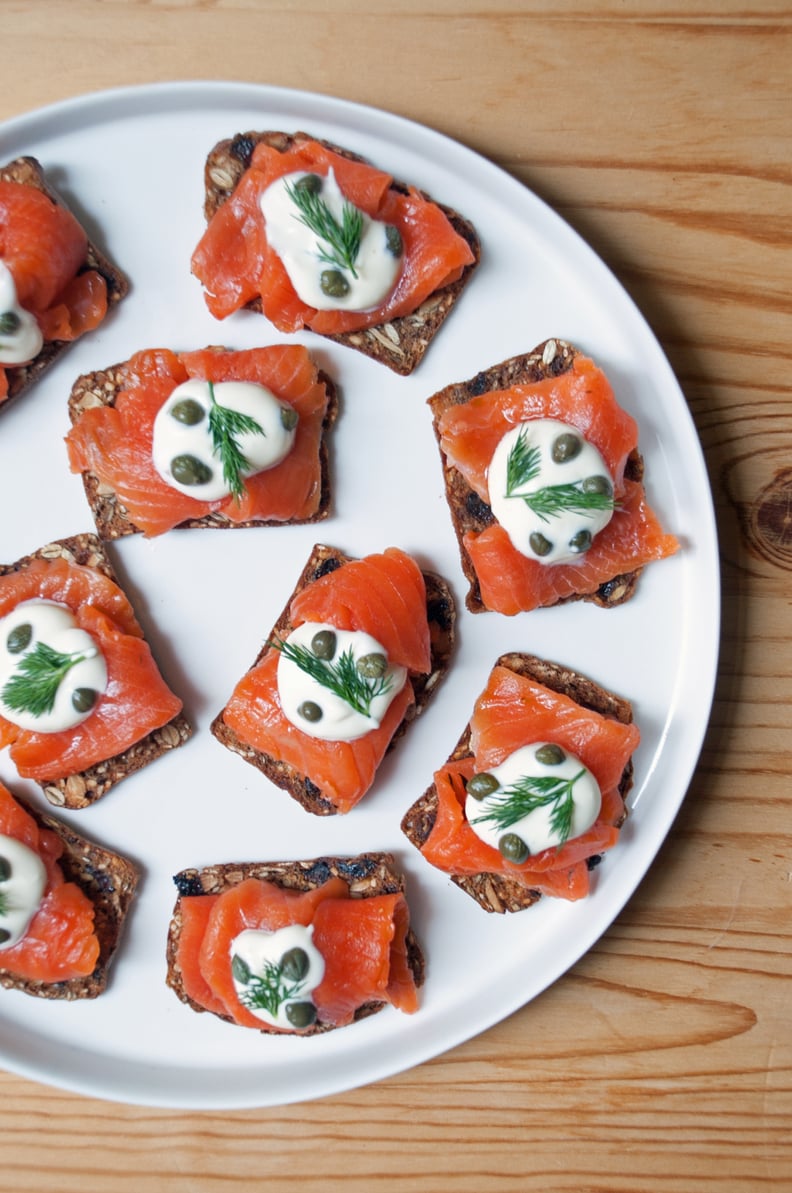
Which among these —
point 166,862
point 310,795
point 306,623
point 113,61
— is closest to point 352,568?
point 306,623

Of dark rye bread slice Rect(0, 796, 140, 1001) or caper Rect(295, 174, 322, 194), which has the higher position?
caper Rect(295, 174, 322, 194)

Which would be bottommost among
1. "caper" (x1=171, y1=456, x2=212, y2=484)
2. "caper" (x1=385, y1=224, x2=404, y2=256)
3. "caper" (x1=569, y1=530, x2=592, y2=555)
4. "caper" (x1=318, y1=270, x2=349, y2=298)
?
"caper" (x1=171, y1=456, x2=212, y2=484)

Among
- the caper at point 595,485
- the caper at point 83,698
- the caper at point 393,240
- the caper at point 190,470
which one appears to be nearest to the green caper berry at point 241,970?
the caper at point 83,698

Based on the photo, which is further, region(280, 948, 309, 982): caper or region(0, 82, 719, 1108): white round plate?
region(0, 82, 719, 1108): white round plate

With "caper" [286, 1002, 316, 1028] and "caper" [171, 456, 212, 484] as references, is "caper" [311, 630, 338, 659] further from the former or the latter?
"caper" [286, 1002, 316, 1028]

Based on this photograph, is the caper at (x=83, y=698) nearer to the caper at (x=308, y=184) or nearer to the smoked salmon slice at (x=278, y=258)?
the smoked salmon slice at (x=278, y=258)

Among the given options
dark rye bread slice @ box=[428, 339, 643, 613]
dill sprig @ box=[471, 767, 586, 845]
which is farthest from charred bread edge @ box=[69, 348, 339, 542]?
dill sprig @ box=[471, 767, 586, 845]

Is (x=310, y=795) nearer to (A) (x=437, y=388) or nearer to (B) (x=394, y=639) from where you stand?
(B) (x=394, y=639)
